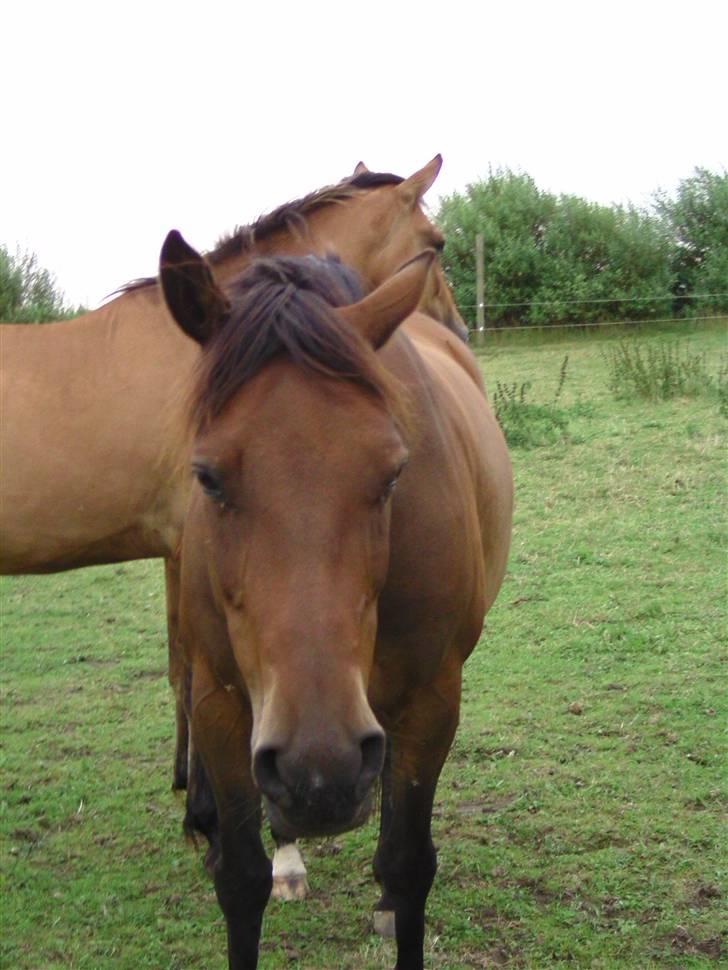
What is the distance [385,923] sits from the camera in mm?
3301

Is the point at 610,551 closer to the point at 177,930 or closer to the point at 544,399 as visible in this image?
the point at 177,930

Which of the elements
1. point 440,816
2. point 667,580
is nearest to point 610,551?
point 667,580

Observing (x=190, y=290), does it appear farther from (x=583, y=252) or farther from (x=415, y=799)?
(x=583, y=252)

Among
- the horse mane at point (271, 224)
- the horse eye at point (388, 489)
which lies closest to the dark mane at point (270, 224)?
the horse mane at point (271, 224)

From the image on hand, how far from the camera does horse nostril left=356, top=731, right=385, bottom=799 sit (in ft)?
6.06

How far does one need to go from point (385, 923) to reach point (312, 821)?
163cm

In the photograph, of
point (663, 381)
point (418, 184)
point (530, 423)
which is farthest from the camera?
point (663, 381)

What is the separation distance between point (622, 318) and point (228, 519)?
804 inches

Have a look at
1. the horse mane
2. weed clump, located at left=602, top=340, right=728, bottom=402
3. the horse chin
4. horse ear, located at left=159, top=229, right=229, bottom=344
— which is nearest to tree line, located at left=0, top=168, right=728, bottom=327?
weed clump, located at left=602, top=340, right=728, bottom=402

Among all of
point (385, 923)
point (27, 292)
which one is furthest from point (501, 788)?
point (27, 292)

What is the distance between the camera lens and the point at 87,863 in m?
3.77

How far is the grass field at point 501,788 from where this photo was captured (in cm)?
325

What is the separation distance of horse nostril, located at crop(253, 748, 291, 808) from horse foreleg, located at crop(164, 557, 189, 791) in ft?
6.71

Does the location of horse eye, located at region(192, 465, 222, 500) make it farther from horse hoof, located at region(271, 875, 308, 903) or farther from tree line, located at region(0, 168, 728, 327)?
tree line, located at region(0, 168, 728, 327)
